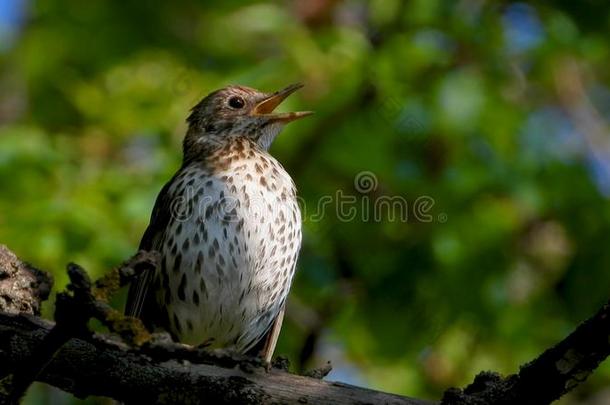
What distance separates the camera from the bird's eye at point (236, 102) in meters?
7.70

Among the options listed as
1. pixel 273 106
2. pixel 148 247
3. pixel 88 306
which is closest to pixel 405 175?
pixel 273 106

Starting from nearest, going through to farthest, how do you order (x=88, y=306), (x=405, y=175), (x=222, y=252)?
(x=88, y=306)
(x=222, y=252)
(x=405, y=175)

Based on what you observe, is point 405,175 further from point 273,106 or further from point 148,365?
point 148,365

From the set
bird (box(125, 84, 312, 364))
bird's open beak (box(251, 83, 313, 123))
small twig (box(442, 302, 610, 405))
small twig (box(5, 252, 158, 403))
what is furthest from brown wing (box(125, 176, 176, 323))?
small twig (box(442, 302, 610, 405))

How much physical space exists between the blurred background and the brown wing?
108 centimetres

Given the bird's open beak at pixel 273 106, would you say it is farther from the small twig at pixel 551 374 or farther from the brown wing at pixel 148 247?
the small twig at pixel 551 374

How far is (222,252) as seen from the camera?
6.12 m

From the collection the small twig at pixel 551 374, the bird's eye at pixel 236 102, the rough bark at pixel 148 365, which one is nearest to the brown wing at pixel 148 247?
the bird's eye at pixel 236 102

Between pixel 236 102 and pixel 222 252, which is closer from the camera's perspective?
pixel 222 252

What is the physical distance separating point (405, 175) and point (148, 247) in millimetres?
2802

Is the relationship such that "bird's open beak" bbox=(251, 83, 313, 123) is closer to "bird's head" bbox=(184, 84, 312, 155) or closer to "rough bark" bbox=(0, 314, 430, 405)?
"bird's head" bbox=(184, 84, 312, 155)

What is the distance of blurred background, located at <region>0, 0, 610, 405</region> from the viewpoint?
838cm

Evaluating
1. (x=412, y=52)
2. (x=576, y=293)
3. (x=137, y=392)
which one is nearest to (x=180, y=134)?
(x=412, y=52)

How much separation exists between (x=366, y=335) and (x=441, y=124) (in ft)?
6.44
